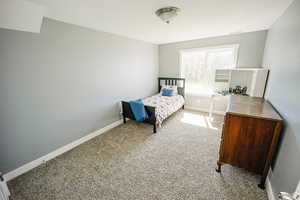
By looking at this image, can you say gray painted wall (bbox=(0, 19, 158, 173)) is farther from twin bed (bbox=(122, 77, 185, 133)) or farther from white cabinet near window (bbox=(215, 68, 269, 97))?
white cabinet near window (bbox=(215, 68, 269, 97))

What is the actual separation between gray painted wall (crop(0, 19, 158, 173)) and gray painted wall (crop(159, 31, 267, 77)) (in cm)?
182

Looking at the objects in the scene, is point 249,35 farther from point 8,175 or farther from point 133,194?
point 8,175

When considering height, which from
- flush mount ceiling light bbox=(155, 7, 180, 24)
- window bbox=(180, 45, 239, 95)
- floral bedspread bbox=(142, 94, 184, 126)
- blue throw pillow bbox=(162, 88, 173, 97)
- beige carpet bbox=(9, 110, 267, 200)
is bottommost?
beige carpet bbox=(9, 110, 267, 200)

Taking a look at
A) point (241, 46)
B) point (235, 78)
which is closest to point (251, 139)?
point (235, 78)

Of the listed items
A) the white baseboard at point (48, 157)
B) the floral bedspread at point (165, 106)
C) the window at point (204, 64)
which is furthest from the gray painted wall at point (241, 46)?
the white baseboard at point (48, 157)

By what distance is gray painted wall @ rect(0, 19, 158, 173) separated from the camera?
1.70 m

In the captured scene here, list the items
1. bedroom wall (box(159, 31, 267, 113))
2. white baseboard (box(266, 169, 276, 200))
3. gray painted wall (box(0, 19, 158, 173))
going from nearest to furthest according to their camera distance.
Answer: white baseboard (box(266, 169, 276, 200)) → gray painted wall (box(0, 19, 158, 173)) → bedroom wall (box(159, 31, 267, 113))

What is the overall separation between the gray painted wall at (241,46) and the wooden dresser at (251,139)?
2249 millimetres

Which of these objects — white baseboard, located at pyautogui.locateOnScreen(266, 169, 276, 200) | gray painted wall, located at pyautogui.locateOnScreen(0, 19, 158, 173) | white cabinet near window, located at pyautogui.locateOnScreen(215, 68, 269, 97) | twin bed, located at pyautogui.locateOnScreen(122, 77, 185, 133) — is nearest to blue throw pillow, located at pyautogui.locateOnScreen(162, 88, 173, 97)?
twin bed, located at pyautogui.locateOnScreen(122, 77, 185, 133)

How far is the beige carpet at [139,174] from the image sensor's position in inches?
61.0

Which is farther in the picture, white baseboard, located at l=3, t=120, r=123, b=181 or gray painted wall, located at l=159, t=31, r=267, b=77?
gray painted wall, located at l=159, t=31, r=267, b=77

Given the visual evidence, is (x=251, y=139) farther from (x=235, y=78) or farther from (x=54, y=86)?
(x=54, y=86)

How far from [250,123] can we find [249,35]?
2802 millimetres

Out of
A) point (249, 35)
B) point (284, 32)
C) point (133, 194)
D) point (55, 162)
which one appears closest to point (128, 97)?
point (55, 162)
